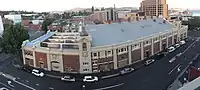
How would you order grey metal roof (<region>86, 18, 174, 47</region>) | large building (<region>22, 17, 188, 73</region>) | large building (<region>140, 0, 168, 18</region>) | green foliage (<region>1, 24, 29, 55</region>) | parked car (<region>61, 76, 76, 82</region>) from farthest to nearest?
large building (<region>140, 0, 168, 18</region>) → green foliage (<region>1, 24, 29, 55</region>) → grey metal roof (<region>86, 18, 174, 47</region>) → large building (<region>22, 17, 188, 73</region>) → parked car (<region>61, 76, 76, 82</region>)

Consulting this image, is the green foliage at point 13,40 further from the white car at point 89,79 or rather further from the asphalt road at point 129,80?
the white car at point 89,79

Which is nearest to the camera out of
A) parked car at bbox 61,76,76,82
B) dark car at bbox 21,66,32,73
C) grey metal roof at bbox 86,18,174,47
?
parked car at bbox 61,76,76,82

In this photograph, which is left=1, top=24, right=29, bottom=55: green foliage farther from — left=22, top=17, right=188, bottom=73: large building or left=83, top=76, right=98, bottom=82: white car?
left=83, top=76, right=98, bottom=82: white car

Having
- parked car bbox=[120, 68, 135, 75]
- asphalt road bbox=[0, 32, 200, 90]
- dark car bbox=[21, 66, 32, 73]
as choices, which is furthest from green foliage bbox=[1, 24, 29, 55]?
parked car bbox=[120, 68, 135, 75]

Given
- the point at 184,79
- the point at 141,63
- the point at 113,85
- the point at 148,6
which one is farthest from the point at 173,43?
the point at 148,6

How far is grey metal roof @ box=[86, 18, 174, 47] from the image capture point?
2636cm

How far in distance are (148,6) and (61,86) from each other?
234 feet

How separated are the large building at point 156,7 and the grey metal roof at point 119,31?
5109 centimetres

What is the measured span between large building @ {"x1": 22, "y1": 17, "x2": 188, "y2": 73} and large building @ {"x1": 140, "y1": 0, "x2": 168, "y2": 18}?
5567cm

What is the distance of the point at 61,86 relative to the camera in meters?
21.2

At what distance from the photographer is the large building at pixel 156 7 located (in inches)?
3327

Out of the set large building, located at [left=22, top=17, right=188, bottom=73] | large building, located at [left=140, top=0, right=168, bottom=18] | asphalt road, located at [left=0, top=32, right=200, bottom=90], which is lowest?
asphalt road, located at [left=0, top=32, right=200, bottom=90]

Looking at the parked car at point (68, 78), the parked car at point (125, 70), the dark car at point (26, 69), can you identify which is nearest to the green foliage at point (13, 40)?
the dark car at point (26, 69)

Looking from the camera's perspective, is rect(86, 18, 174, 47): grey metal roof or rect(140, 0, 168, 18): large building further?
rect(140, 0, 168, 18): large building
